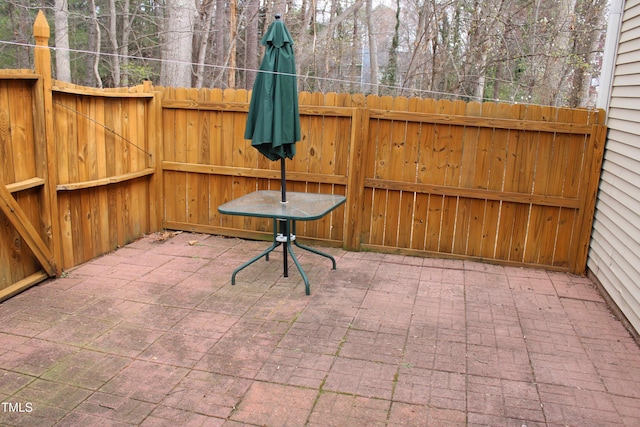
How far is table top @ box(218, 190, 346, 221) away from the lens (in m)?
4.10

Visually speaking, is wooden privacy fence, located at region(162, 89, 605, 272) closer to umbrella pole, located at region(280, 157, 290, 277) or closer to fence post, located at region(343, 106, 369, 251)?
fence post, located at region(343, 106, 369, 251)

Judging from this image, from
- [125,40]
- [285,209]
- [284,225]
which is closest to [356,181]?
[284,225]

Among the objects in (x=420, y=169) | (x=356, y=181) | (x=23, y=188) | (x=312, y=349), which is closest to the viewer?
(x=312, y=349)

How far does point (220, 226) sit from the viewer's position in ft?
19.2

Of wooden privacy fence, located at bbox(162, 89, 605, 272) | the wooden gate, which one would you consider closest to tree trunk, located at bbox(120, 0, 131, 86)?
wooden privacy fence, located at bbox(162, 89, 605, 272)

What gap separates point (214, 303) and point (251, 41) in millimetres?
8368

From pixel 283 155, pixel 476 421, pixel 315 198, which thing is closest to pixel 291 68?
pixel 283 155

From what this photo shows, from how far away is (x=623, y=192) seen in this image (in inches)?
166

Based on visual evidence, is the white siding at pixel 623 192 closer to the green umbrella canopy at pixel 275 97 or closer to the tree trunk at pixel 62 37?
the green umbrella canopy at pixel 275 97

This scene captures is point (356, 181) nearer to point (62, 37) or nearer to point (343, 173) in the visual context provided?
point (343, 173)

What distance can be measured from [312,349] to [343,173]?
245 centimetres

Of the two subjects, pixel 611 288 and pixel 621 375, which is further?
pixel 611 288

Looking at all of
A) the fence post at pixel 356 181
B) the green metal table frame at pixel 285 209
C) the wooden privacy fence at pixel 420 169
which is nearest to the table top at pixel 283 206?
the green metal table frame at pixel 285 209

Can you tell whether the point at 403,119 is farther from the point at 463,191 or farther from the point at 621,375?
the point at 621,375
